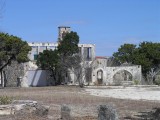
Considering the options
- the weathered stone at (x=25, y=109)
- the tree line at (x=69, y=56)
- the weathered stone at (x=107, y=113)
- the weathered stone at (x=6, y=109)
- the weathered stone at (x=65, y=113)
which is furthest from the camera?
the tree line at (x=69, y=56)

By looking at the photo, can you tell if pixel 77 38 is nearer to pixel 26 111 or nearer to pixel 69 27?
pixel 69 27

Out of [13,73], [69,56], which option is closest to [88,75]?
[69,56]

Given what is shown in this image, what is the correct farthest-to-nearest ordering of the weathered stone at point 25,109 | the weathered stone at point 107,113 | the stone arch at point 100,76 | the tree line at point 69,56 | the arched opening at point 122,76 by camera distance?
the stone arch at point 100,76, the arched opening at point 122,76, the tree line at point 69,56, the weathered stone at point 25,109, the weathered stone at point 107,113

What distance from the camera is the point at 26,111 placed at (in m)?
14.4

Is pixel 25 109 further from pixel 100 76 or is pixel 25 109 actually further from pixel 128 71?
pixel 100 76

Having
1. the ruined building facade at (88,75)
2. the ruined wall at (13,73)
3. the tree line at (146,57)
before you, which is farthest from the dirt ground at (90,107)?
the tree line at (146,57)

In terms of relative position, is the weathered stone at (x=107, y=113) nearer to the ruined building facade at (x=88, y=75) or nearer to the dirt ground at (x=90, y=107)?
the dirt ground at (x=90, y=107)

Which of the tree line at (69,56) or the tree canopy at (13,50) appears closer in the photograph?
the tree canopy at (13,50)

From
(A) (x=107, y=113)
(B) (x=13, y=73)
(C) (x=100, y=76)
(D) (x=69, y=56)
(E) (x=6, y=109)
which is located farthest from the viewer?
(C) (x=100, y=76)

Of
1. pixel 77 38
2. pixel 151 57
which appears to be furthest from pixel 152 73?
pixel 77 38

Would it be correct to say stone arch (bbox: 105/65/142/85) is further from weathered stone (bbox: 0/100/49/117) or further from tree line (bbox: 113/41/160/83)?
weathered stone (bbox: 0/100/49/117)

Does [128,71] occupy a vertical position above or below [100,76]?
above

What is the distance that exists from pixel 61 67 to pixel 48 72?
587 cm

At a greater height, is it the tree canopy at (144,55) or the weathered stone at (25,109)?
the tree canopy at (144,55)
